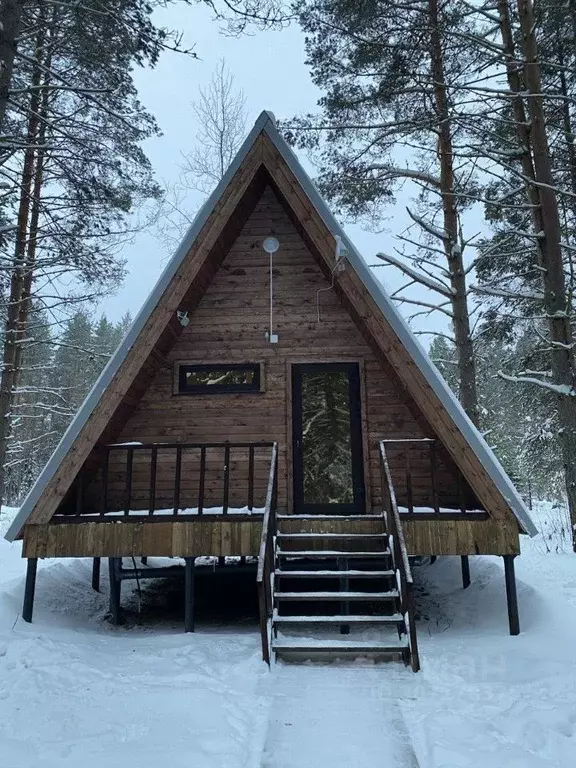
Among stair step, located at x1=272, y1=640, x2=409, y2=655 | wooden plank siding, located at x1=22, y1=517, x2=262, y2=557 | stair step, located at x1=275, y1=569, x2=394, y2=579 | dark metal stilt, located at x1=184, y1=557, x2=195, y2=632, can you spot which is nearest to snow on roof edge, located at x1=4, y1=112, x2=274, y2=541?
wooden plank siding, located at x1=22, y1=517, x2=262, y2=557

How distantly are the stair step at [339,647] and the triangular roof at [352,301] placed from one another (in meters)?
2.12

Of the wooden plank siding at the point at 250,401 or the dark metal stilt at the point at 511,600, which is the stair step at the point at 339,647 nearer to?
the wooden plank siding at the point at 250,401

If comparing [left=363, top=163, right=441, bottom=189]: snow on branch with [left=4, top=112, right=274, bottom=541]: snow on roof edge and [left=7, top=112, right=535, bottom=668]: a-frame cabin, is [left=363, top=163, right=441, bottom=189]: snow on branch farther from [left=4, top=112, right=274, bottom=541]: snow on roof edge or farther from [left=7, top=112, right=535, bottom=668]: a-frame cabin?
[left=4, top=112, right=274, bottom=541]: snow on roof edge

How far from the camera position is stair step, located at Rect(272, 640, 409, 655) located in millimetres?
4945

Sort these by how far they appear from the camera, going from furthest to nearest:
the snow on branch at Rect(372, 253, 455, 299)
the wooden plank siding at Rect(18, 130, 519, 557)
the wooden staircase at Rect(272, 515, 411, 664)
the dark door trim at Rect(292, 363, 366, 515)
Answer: the snow on branch at Rect(372, 253, 455, 299), the dark door trim at Rect(292, 363, 366, 515), the wooden plank siding at Rect(18, 130, 519, 557), the wooden staircase at Rect(272, 515, 411, 664)

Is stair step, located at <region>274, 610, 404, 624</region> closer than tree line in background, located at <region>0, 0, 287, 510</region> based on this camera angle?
Yes

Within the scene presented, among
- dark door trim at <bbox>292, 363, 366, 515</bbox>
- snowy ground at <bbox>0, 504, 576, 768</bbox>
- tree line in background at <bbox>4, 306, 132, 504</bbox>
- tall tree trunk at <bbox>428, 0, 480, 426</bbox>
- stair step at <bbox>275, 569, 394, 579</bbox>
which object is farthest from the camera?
tree line in background at <bbox>4, 306, 132, 504</bbox>

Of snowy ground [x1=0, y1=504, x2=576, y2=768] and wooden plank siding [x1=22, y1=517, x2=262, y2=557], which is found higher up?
wooden plank siding [x1=22, y1=517, x2=262, y2=557]

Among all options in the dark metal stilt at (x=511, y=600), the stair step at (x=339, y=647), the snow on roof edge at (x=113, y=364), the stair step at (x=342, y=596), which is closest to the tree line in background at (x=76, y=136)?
the snow on roof edge at (x=113, y=364)

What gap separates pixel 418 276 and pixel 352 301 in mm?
4987

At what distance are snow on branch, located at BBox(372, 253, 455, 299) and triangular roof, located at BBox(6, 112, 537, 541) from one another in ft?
15.6

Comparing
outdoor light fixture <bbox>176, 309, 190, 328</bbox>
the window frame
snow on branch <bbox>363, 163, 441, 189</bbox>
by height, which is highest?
snow on branch <bbox>363, 163, 441, 189</bbox>

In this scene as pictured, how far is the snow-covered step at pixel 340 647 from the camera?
195 inches

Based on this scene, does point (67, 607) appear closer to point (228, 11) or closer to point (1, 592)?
point (1, 592)
